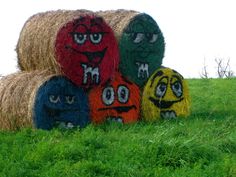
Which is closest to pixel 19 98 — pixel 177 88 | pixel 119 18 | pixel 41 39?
pixel 41 39

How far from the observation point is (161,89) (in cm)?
1355

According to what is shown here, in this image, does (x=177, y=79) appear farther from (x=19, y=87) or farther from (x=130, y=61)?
(x=19, y=87)

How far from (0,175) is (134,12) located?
20.8ft

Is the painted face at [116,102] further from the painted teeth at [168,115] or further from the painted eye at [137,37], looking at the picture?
the painted eye at [137,37]

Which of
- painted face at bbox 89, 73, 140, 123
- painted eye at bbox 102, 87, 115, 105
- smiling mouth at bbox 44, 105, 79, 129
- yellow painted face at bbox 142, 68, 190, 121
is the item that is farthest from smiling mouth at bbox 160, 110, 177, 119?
smiling mouth at bbox 44, 105, 79, 129

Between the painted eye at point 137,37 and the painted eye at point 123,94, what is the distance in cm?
102

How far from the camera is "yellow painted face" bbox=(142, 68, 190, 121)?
520 inches

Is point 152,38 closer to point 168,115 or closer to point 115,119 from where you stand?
point 168,115

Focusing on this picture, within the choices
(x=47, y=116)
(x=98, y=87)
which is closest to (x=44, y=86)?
(x=47, y=116)

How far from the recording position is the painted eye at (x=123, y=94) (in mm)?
12766

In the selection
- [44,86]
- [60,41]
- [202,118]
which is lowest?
[202,118]

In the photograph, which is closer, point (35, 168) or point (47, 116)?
point (35, 168)

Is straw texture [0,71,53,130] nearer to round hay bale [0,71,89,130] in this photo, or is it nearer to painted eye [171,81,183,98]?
round hay bale [0,71,89,130]

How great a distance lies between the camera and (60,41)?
1156 centimetres
